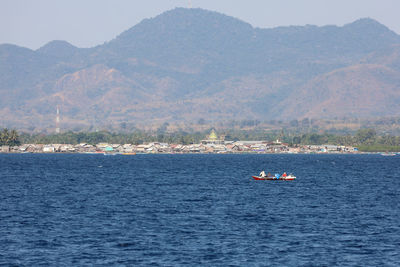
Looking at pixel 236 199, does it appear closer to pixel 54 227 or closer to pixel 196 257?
pixel 54 227

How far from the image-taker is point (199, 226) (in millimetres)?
86750

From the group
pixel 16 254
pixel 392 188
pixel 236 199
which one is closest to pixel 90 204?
pixel 236 199

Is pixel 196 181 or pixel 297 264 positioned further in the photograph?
pixel 196 181

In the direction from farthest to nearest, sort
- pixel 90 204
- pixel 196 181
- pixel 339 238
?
pixel 196 181 → pixel 90 204 → pixel 339 238

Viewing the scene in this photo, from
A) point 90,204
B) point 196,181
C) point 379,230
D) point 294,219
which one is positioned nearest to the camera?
point 379,230

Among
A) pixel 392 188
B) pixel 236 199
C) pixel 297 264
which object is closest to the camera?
pixel 297 264

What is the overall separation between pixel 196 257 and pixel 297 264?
375 inches

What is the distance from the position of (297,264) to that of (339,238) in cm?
1401

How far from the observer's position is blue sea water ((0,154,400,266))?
68.4 metres

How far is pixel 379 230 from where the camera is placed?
276 feet

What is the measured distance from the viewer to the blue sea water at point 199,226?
68438 mm

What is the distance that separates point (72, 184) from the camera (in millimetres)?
154375

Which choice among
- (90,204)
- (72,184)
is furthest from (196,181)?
(90,204)

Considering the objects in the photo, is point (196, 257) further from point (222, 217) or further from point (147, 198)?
point (147, 198)
